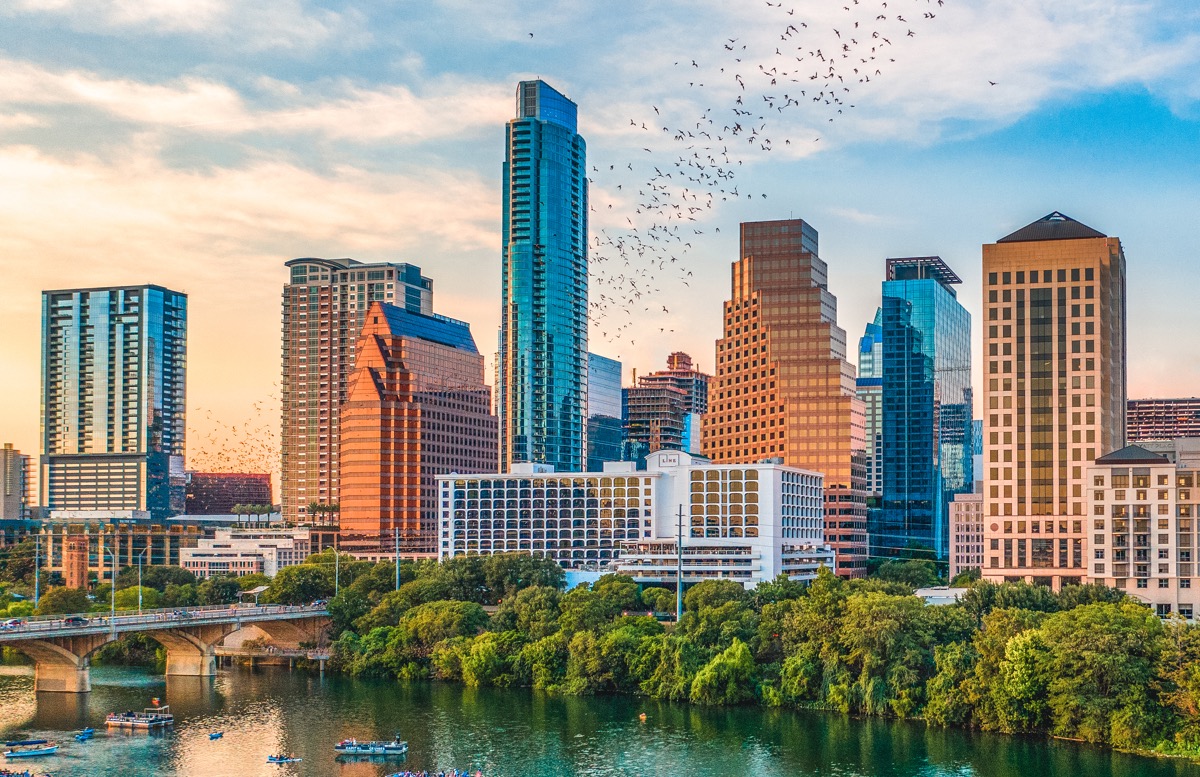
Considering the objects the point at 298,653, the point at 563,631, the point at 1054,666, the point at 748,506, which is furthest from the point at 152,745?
the point at 748,506

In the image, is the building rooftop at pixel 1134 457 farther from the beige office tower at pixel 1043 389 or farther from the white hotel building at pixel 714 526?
the white hotel building at pixel 714 526

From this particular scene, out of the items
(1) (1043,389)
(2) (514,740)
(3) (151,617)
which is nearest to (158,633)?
(3) (151,617)

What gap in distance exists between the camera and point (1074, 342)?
6973 inches

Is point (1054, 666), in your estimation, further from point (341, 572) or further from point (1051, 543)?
point (341, 572)

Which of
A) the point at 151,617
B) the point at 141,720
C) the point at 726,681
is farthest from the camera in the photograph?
the point at 151,617

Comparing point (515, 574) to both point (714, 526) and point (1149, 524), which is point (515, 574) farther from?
point (1149, 524)

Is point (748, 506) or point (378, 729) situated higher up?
point (748, 506)

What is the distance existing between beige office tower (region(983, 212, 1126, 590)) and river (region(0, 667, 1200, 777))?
72.0m

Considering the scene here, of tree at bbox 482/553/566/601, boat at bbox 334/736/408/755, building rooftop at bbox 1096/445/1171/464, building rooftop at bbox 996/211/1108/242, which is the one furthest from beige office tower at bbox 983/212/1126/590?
boat at bbox 334/736/408/755

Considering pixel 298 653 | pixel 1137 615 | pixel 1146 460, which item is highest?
pixel 1146 460

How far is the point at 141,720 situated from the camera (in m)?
111

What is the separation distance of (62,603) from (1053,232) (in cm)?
13360

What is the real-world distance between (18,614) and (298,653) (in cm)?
4354

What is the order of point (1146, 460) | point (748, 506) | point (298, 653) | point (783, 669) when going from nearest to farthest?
1. point (783, 669)
2. point (1146, 460)
3. point (298, 653)
4. point (748, 506)
